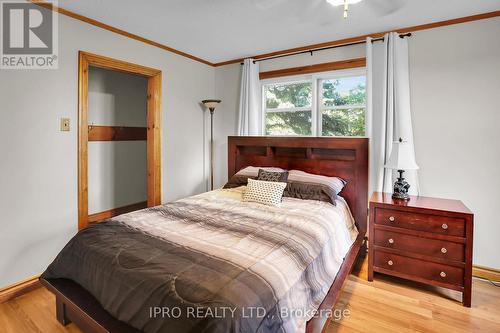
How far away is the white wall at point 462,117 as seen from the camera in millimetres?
2473

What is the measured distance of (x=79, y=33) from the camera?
2.55m

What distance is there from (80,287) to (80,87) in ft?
5.82

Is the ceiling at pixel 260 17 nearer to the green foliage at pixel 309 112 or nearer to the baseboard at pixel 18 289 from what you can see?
the green foliage at pixel 309 112

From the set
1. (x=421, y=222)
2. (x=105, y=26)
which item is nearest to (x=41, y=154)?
(x=105, y=26)

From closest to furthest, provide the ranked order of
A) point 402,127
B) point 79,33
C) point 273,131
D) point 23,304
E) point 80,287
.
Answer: point 80,287, point 23,304, point 79,33, point 402,127, point 273,131

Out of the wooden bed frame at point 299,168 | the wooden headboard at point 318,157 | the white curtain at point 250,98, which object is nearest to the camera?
the wooden bed frame at point 299,168

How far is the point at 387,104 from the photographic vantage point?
2797 mm

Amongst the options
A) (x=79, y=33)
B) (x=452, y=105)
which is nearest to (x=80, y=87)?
(x=79, y=33)

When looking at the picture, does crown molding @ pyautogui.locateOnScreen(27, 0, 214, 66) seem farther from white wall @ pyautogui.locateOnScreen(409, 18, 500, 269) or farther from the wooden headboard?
white wall @ pyautogui.locateOnScreen(409, 18, 500, 269)

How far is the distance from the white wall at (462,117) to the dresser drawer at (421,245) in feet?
2.18

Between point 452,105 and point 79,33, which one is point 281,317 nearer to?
point 452,105

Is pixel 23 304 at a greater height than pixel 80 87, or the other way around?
pixel 80 87

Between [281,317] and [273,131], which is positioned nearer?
[281,317]

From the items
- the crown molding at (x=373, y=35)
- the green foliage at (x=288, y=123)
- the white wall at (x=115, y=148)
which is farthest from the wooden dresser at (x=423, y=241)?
the white wall at (x=115, y=148)
